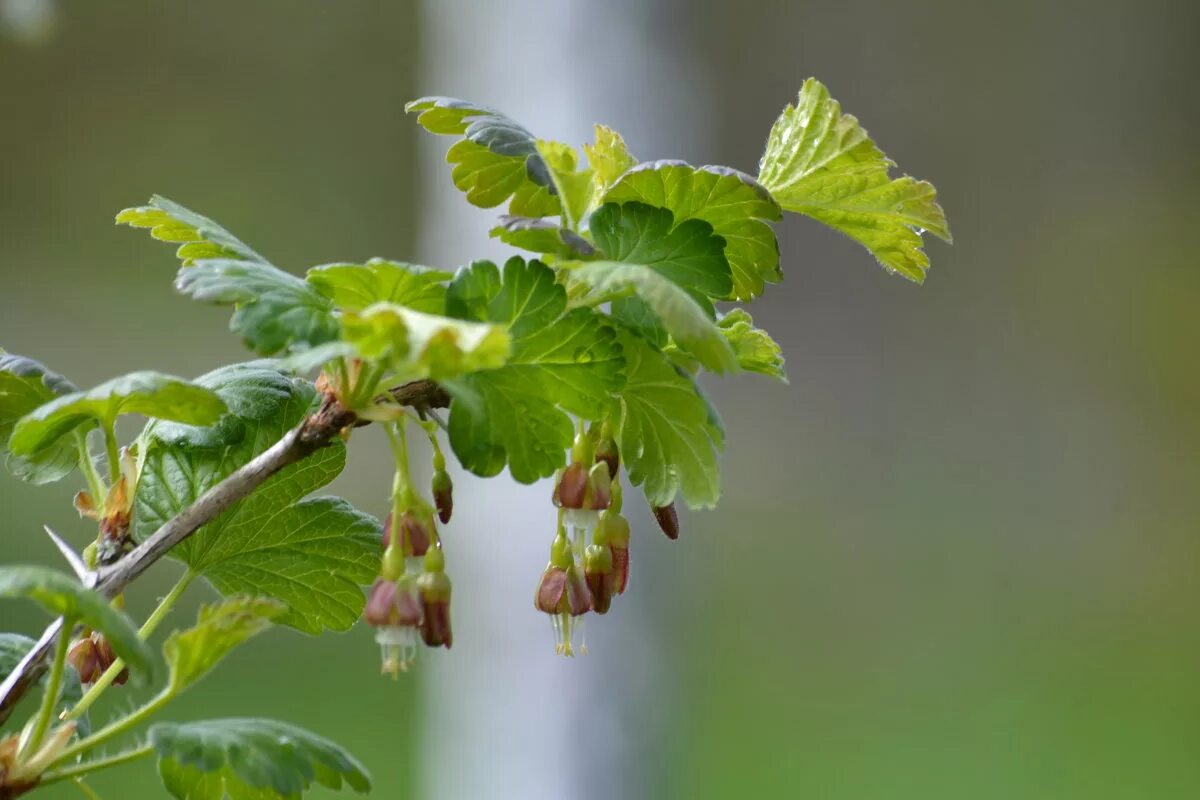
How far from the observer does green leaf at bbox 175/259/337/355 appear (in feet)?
0.95

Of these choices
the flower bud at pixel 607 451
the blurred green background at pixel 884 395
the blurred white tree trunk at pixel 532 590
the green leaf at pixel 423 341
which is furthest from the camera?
the blurred green background at pixel 884 395

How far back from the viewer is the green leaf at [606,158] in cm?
36

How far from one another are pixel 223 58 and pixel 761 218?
2.94m

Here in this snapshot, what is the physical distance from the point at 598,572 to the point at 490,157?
0.14m

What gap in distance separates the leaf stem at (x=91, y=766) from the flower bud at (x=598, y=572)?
0.13 m

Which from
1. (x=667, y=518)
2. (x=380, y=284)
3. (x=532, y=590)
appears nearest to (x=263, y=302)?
(x=380, y=284)

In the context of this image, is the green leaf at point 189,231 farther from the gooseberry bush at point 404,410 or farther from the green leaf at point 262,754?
the green leaf at point 262,754

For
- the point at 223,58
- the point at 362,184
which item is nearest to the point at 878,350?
the point at 362,184

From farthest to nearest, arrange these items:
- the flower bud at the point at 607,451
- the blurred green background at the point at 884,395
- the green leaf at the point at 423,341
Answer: the blurred green background at the point at 884,395 < the flower bud at the point at 607,451 < the green leaf at the point at 423,341

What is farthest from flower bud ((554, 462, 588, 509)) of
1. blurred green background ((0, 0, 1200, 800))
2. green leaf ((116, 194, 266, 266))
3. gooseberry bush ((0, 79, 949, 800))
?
blurred green background ((0, 0, 1200, 800))

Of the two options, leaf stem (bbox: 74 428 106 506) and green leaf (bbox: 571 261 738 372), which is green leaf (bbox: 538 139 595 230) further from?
leaf stem (bbox: 74 428 106 506)

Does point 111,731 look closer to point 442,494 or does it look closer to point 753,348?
point 442,494

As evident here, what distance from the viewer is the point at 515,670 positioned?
223 cm

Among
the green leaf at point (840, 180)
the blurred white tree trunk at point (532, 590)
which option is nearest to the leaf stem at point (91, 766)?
the green leaf at point (840, 180)
